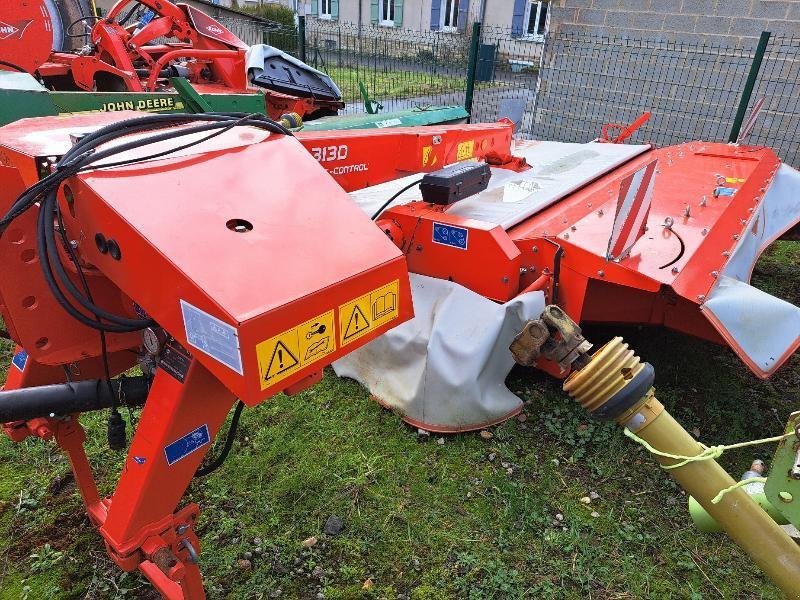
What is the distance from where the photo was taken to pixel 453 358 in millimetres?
2750

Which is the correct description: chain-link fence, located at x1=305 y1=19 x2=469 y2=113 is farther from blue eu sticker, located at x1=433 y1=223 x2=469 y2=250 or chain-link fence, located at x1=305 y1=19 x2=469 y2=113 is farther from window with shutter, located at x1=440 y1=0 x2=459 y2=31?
blue eu sticker, located at x1=433 y1=223 x2=469 y2=250

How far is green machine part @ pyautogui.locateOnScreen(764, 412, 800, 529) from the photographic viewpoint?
1.11 meters

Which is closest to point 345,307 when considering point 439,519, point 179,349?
point 179,349

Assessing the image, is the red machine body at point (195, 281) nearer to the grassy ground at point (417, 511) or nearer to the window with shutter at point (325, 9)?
the grassy ground at point (417, 511)

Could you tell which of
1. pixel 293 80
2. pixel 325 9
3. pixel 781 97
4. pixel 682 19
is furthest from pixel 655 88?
pixel 325 9

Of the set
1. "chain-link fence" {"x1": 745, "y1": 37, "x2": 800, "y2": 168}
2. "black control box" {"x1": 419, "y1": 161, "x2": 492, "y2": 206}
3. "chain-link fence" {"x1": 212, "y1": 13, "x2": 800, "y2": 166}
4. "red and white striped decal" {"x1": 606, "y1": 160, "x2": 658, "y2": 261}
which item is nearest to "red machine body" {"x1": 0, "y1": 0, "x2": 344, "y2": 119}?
"chain-link fence" {"x1": 212, "y1": 13, "x2": 800, "y2": 166}

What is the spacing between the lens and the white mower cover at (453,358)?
271 cm

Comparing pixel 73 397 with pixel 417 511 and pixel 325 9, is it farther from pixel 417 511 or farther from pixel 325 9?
pixel 325 9

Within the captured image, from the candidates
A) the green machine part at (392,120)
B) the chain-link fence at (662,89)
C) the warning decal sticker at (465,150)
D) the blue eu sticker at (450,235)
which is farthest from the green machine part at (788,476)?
the chain-link fence at (662,89)

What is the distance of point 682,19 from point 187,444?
7.87 m

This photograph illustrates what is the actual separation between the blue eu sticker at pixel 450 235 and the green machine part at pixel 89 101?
1.70m

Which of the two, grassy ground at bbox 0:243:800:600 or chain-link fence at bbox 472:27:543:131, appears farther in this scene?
chain-link fence at bbox 472:27:543:131

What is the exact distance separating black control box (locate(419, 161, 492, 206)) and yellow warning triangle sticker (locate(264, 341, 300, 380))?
172 cm

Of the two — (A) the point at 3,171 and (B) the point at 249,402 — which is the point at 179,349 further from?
(A) the point at 3,171
